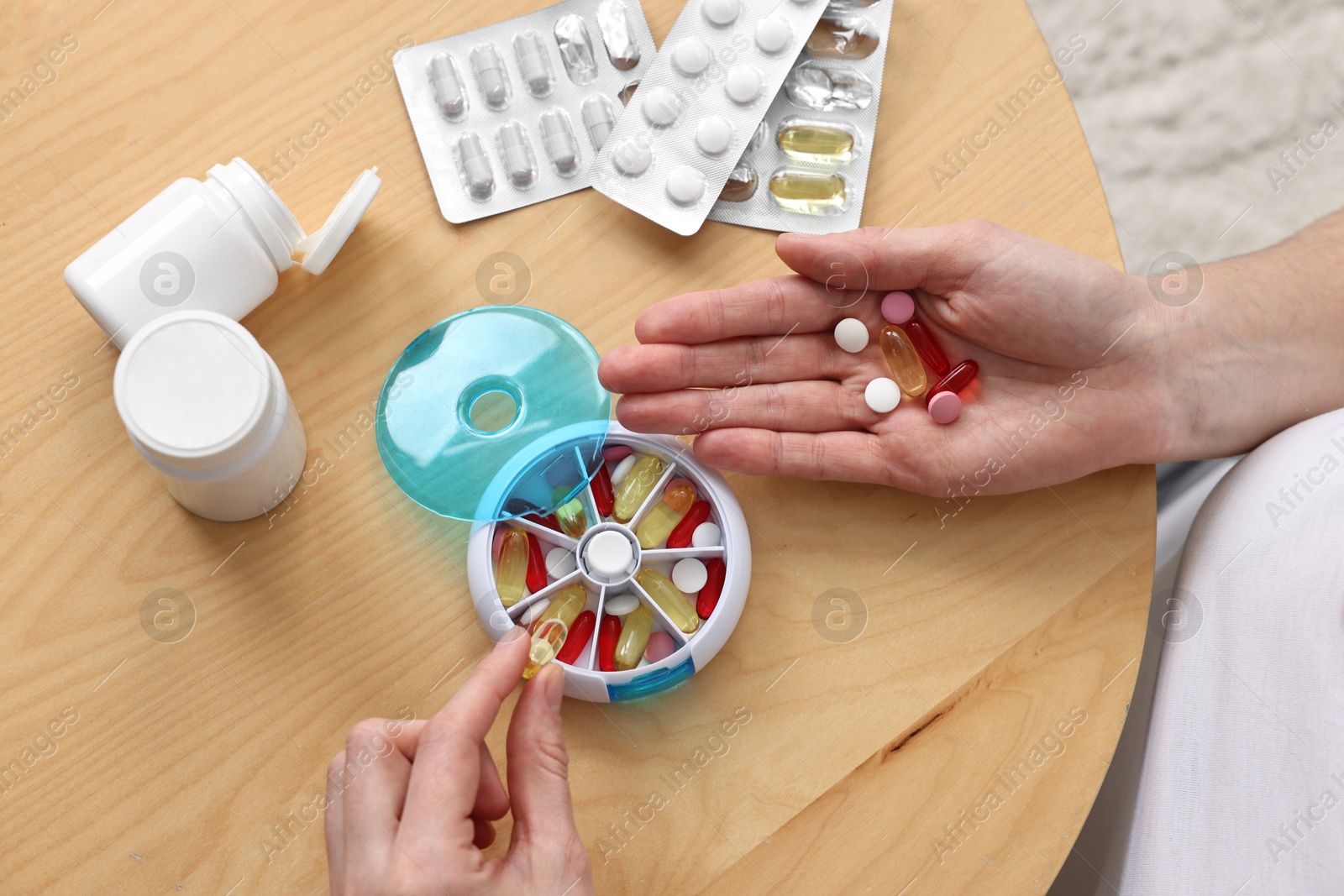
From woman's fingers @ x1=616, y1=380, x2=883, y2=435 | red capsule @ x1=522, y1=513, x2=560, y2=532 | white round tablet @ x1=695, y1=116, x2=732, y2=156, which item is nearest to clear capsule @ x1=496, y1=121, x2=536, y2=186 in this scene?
white round tablet @ x1=695, y1=116, x2=732, y2=156

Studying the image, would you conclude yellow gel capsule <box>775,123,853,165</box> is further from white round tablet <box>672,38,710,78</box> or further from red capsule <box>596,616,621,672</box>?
red capsule <box>596,616,621,672</box>

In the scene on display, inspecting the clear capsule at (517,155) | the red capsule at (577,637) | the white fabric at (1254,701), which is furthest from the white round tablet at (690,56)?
the white fabric at (1254,701)

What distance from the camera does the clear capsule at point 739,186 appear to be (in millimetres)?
1142

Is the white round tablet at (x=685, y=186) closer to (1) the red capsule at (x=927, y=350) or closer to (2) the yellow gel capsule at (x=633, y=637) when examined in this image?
(1) the red capsule at (x=927, y=350)

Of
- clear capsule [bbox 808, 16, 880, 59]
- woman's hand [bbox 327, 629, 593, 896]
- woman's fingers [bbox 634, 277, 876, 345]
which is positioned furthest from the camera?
clear capsule [bbox 808, 16, 880, 59]

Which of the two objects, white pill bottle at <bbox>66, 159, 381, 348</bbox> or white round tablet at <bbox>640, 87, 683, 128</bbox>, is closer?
white pill bottle at <bbox>66, 159, 381, 348</bbox>

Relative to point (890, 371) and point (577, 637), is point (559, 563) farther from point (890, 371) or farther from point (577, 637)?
point (890, 371)

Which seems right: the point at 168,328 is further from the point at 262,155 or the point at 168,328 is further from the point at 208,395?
the point at 262,155

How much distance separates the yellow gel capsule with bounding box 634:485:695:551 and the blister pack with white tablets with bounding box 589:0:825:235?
0.32 m

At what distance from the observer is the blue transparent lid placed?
40.2 inches

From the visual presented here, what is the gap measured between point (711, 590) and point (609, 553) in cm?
12

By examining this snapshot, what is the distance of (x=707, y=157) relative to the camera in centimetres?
113

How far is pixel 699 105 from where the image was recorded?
1.15 meters

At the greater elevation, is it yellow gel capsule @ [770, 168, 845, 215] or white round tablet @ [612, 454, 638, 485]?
yellow gel capsule @ [770, 168, 845, 215]
